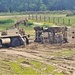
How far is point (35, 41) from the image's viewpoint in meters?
48.0

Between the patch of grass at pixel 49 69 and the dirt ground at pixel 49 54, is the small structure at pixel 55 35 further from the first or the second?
the patch of grass at pixel 49 69

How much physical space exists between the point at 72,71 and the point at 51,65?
247cm

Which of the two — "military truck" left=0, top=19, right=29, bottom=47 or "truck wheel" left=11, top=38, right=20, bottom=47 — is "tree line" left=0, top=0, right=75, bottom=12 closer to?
"military truck" left=0, top=19, right=29, bottom=47

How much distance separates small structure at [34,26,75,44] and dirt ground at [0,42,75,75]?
1.60 metres

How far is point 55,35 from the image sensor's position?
46.8m

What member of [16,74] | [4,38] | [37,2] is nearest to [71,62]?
[16,74]

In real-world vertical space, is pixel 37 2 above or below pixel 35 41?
below

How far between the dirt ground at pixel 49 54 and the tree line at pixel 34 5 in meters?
92.5

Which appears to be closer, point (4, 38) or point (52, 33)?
point (4, 38)

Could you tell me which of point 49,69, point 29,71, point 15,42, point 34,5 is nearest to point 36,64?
point 49,69

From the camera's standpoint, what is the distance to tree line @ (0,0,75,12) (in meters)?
140

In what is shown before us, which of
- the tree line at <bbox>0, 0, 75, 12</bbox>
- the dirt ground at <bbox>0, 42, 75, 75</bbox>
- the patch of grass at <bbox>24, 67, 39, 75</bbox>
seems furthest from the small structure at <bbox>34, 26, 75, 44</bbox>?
the tree line at <bbox>0, 0, 75, 12</bbox>

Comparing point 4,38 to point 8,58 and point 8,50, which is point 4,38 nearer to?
point 8,50

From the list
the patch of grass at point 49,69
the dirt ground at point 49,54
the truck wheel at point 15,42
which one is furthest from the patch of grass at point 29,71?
the truck wheel at point 15,42
